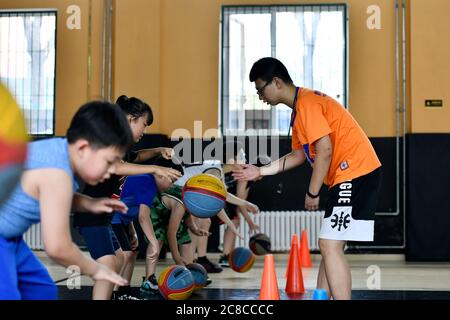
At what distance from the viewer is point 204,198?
5359 mm

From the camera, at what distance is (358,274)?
8078mm

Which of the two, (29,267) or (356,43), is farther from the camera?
(356,43)

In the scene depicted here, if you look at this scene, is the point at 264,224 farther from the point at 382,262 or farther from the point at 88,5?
the point at 88,5

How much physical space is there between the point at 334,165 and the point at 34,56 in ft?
24.5

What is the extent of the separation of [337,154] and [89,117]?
7.26 ft

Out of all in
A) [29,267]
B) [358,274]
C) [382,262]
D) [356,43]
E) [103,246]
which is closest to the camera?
[29,267]

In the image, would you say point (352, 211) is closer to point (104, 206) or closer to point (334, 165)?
point (334, 165)

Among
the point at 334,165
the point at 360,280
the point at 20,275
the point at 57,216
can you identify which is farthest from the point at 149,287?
the point at 57,216

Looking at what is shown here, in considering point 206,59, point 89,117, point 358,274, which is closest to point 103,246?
point 89,117

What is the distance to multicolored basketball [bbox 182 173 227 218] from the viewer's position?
17.6ft

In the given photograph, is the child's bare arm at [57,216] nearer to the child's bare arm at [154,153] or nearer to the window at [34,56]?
the child's bare arm at [154,153]

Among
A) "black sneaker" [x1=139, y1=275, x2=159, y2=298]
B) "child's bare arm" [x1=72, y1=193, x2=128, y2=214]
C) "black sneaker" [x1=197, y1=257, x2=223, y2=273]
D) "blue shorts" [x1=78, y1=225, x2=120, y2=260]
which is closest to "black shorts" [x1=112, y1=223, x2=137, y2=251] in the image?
"black sneaker" [x1=139, y1=275, x2=159, y2=298]

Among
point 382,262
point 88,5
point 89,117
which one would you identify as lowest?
point 382,262

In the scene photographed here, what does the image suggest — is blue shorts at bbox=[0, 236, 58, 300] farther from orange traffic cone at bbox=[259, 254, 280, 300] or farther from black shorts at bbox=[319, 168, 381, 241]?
orange traffic cone at bbox=[259, 254, 280, 300]
